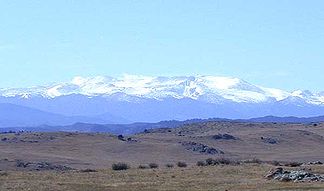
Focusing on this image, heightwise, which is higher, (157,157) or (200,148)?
(200,148)

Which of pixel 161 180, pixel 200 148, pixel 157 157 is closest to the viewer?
pixel 161 180

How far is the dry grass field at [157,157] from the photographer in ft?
161

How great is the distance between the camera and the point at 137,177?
5419 centimetres

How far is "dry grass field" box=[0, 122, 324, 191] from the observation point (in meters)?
49.0

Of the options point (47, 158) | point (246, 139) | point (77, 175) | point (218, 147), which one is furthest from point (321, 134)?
point (77, 175)

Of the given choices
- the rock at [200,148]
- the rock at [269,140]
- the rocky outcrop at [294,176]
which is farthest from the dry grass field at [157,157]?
the rocky outcrop at [294,176]

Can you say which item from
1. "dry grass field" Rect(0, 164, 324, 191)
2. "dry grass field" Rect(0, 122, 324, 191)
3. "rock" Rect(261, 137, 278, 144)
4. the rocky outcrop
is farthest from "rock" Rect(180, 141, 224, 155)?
the rocky outcrop

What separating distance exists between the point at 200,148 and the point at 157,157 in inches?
417

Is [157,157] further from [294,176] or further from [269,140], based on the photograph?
[294,176]

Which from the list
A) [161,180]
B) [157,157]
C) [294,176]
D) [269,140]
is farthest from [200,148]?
[294,176]

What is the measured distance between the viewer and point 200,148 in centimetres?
11600

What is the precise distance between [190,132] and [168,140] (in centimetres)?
2655

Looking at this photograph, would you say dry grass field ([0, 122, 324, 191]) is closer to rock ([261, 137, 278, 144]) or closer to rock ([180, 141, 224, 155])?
rock ([180, 141, 224, 155])

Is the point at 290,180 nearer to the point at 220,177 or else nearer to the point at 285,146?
the point at 220,177
